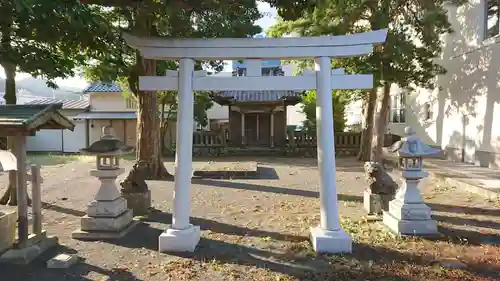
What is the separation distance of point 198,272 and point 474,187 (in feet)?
26.9

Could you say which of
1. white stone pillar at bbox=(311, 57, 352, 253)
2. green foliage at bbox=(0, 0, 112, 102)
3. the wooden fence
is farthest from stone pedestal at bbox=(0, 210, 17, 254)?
the wooden fence

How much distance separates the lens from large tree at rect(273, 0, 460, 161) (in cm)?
1103

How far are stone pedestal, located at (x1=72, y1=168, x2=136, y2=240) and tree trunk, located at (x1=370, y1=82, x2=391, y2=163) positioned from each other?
931 centimetres

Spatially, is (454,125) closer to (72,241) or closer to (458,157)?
(458,157)

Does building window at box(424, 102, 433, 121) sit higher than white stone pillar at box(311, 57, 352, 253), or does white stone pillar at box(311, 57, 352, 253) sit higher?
building window at box(424, 102, 433, 121)

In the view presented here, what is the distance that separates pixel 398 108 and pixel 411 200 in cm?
1617

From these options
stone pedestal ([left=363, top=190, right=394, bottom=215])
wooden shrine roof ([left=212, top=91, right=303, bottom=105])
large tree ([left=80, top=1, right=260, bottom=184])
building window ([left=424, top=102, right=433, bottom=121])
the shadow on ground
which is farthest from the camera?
wooden shrine roof ([left=212, top=91, right=303, bottom=105])

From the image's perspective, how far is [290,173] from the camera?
14.4 meters

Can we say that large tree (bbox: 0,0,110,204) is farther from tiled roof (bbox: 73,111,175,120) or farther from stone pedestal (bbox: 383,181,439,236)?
tiled roof (bbox: 73,111,175,120)

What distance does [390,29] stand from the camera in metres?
12.4

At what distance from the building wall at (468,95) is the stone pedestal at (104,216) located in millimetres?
12196

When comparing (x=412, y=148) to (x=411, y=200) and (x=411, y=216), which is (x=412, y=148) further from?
(x=411, y=216)

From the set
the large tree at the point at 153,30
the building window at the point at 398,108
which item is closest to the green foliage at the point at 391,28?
the large tree at the point at 153,30

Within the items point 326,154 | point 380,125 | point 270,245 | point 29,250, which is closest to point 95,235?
point 29,250
